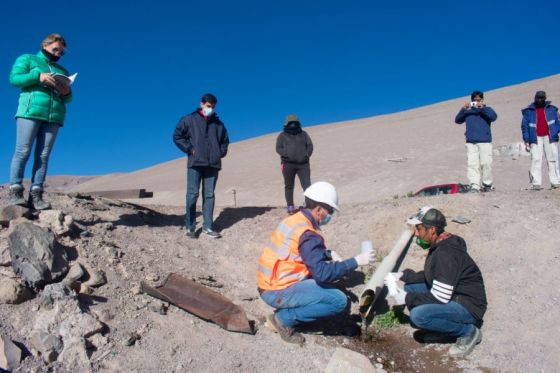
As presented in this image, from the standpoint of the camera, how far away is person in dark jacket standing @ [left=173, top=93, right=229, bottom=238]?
706 centimetres

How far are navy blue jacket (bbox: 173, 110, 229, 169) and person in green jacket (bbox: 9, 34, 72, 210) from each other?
171 cm

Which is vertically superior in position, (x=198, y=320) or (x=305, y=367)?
(x=198, y=320)

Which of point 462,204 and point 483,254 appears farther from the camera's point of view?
point 462,204

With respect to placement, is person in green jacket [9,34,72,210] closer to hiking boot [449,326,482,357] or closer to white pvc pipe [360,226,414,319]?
white pvc pipe [360,226,414,319]

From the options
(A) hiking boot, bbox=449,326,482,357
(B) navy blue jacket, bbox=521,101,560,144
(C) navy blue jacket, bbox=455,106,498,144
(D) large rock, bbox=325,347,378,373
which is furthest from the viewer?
(B) navy blue jacket, bbox=521,101,560,144

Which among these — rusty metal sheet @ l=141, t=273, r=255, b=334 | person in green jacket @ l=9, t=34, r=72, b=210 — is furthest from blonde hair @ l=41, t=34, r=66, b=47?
rusty metal sheet @ l=141, t=273, r=255, b=334

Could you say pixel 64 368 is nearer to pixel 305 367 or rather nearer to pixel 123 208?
pixel 305 367

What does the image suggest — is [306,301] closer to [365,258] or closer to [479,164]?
[365,258]

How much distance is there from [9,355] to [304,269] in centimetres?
261

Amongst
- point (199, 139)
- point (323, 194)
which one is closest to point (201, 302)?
point (323, 194)

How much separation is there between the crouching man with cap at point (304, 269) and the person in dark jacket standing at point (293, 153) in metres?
3.30

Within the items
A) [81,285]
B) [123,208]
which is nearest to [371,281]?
[81,285]

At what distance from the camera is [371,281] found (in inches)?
225

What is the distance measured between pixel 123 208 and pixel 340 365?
5414 millimetres
